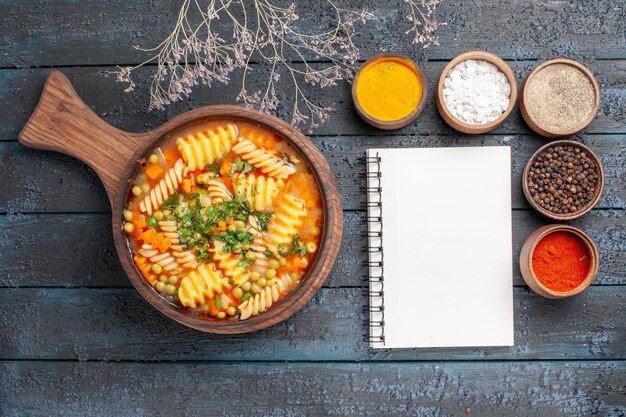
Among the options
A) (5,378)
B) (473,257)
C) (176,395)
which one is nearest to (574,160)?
(473,257)

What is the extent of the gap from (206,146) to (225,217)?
0.23 metres

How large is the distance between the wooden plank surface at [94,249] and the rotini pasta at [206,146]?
0.45 metres

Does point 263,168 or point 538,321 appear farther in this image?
point 538,321

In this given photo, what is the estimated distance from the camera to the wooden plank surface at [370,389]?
215 cm

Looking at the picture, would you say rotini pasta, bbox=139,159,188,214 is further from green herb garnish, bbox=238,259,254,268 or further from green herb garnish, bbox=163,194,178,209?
green herb garnish, bbox=238,259,254,268

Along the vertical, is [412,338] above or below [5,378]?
above

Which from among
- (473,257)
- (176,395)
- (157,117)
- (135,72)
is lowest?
(176,395)

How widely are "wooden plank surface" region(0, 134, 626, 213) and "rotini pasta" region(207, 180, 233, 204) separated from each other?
1.31 feet

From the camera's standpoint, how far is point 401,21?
2156 mm

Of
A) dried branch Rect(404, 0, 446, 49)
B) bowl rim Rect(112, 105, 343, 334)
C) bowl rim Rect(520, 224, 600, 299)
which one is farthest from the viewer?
dried branch Rect(404, 0, 446, 49)

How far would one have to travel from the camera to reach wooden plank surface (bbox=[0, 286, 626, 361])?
2.14 m

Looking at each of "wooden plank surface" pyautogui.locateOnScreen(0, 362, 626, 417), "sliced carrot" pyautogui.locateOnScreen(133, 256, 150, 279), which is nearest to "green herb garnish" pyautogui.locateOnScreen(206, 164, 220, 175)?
"sliced carrot" pyautogui.locateOnScreen(133, 256, 150, 279)

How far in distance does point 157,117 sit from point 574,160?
1.45 m

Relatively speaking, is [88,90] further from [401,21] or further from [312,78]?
[401,21]
